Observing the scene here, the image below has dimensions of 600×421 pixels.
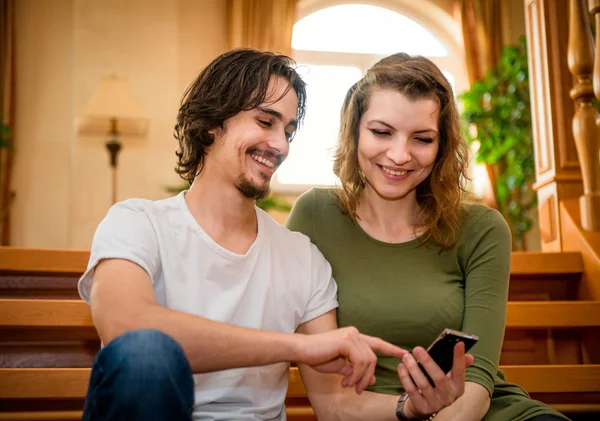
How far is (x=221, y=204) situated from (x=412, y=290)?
0.52m

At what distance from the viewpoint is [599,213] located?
113 inches

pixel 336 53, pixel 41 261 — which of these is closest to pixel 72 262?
pixel 41 261

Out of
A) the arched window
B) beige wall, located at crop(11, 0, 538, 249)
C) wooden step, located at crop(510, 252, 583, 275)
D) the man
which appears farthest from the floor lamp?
the man

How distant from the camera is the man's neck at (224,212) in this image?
62.9 inches

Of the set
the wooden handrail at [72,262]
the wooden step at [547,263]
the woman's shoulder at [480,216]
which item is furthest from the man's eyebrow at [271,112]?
the wooden step at [547,263]

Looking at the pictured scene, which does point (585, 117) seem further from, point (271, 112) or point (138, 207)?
point (138, 207)

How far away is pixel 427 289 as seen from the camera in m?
1.71

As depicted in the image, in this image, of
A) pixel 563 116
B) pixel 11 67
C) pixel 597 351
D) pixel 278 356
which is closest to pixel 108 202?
pixel 11 67

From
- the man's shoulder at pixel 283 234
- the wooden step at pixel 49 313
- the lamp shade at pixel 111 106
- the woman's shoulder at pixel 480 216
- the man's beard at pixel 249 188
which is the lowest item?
the wooden step at pixel 49 313

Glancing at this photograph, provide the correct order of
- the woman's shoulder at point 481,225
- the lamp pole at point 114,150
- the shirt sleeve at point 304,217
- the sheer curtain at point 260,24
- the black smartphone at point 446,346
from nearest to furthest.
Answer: the black smartphone at point 446,346 → the woman's shoulder at point 481,225 → the shirt sleeve at point 304,217 → the lamp pole at point 114,150 → the sheer curtain at point 260,24

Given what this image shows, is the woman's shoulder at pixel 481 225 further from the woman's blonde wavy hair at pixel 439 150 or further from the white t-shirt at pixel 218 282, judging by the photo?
the white t-shirt at pixel 218 282

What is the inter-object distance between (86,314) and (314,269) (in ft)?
3.30

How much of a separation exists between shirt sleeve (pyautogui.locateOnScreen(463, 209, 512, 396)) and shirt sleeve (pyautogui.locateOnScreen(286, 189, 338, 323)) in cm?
34

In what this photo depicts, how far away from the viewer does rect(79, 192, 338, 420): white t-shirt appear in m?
1.42
